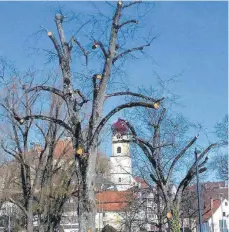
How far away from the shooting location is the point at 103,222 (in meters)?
78.1

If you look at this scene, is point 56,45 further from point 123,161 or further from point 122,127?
point 123,161

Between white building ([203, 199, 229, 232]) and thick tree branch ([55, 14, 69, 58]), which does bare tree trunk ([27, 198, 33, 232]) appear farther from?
white building ([203, 199, 229, 232])

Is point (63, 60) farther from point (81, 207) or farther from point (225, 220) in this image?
point (225, 220)

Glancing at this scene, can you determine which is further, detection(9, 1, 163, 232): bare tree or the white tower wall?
the white tower wall

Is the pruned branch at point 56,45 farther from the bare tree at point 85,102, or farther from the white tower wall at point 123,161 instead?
the white tower wall at point 123,161

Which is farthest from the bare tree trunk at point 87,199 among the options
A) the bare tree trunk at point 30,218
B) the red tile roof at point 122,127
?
the bare tree trunk at point 30,218

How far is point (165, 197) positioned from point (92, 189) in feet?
31.8

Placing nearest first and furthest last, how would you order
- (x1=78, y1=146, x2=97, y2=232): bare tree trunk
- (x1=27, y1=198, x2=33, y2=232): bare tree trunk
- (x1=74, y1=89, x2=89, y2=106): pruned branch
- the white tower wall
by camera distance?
(x1=78, y1=146, x2=97, y2=232): bare tree trunk
(x1=74, y1=89, x2=89, y2=106): pruned branch
the white tower wall
(x1=27, y1=198, x2=33, y2=232): bare tree trunk

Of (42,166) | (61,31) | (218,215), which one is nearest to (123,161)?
(218,215)

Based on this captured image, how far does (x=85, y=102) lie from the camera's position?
1329 cm

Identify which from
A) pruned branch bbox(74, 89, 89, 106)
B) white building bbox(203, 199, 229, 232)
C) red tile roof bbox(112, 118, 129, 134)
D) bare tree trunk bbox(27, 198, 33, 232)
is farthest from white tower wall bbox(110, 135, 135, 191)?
white building bbox(203, 199, 229, 232)

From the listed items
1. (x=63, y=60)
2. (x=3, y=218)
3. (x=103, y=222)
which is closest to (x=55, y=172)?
(x=63, y=60)

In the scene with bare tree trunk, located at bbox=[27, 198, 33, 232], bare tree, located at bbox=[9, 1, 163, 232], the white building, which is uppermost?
bare tree, located at bbox=[9, 1, 163, 232]

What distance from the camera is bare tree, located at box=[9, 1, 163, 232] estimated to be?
12740 mm
